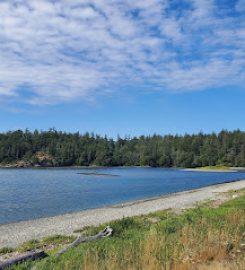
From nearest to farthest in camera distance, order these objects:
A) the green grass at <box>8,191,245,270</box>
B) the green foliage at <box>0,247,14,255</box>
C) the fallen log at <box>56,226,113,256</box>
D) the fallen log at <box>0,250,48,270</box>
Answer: the green grass at <box>8,191,245,270</box> → the fallen log at <box>0,250,48,270</box> → the fallen log at <box>56,226,113,256</box> → the green foliage at <box>0,247,14,255</box>

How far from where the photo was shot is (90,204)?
5131cm

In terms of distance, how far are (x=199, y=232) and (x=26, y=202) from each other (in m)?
40.7

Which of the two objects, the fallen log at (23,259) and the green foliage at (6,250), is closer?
the fallen log at (23,259)

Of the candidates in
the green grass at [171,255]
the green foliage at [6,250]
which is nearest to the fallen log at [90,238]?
the green grass at [171,255]

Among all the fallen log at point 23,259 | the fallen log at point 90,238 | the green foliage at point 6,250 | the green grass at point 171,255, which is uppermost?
the green grass at point 171,255

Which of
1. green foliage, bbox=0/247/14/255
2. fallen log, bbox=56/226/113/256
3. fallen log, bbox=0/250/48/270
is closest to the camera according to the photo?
fallen log, bbox=0/250/48/270

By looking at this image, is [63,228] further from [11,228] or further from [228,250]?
[228,250]

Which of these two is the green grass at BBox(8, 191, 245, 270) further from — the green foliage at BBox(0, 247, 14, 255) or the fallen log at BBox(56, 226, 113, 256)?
the green foliage at BBox(0, 247, 14, 255)

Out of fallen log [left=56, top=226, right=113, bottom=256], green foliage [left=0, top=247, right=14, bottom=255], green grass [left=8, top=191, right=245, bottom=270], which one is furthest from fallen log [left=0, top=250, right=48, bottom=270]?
green foliage [left=0, top=247, right=14, bottom=255]

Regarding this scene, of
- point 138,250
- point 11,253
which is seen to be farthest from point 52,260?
point 11,253

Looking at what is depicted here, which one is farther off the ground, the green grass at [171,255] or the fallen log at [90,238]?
the green grass at [171,255]

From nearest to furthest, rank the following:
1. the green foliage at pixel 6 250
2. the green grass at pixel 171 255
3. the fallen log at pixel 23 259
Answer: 1. the green grass at pixel 171 255
2. the fallen log at pixel 23 259
3. the green foliage at pixel 6 250

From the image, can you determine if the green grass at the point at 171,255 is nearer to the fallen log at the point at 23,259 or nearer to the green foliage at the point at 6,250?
the fallen log at the point at 23,259

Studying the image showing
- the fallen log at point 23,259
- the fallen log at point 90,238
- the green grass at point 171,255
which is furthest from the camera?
the fallen log at point 90,238
